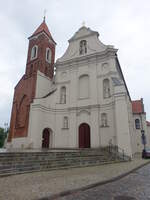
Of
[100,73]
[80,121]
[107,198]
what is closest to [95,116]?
[80,121]

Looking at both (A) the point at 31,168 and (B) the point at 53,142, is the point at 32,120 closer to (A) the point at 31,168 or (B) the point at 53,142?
(B) the point at 53,142

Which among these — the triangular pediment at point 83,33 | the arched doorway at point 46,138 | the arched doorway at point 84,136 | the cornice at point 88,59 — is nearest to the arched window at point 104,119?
the arched doorway at point 84,136

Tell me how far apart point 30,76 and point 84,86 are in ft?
24.5

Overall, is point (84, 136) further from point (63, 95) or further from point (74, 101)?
point (63, 95)

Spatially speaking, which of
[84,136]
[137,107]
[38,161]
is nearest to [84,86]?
[84,136]

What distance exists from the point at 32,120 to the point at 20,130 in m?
2.36

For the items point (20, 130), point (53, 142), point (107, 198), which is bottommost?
point (107, 198)

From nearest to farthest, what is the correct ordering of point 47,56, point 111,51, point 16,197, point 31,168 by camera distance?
point 16,197 < point 31,168 < point 111,51 < point 47,56

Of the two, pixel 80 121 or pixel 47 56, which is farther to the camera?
pixel 47 56

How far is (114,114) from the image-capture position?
59.3 ft

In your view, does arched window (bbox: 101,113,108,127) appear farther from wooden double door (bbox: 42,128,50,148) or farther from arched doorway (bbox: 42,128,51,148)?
wooden double door (bbox: 42,128,50,148)

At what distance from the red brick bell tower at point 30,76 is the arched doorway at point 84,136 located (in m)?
6.44

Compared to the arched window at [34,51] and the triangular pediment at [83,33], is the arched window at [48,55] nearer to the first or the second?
the arched window at [34,51]

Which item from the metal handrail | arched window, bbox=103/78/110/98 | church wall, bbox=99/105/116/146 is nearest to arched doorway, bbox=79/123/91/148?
church wall, bbox=99/105/116/146
